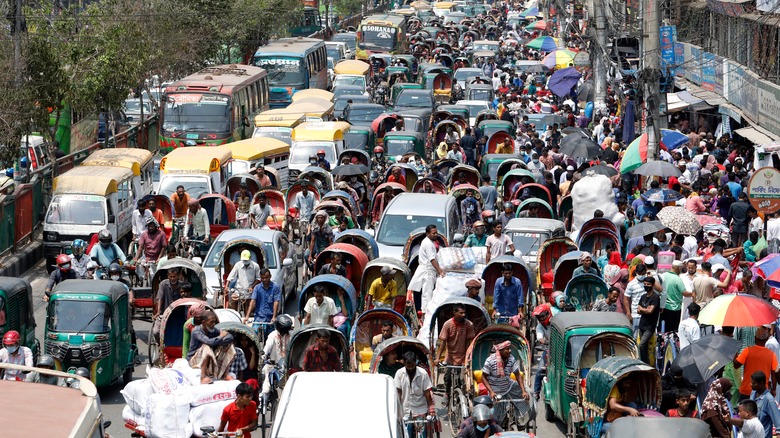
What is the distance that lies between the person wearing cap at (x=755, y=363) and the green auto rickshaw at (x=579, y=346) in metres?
1.31

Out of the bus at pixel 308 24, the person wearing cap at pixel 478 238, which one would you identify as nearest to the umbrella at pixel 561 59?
the bus at pixel 308 24

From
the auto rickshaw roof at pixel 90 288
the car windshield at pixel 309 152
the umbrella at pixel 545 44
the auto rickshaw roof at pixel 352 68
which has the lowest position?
the auto rickshaw roof at pixel 352 68

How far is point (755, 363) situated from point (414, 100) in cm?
3054

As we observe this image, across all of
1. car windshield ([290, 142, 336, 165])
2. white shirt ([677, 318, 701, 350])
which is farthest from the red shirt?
car windshield ([290, 142, 336, 165])

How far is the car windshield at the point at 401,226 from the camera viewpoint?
73.1ft

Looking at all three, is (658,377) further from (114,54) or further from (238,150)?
(114,54)

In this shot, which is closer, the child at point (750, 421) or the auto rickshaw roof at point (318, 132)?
the child at point (750, 421)

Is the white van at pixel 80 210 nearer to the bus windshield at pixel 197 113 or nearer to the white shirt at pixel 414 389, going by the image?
the bus windshield at pixel 197 113

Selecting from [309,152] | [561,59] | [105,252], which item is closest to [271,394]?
[105,252]

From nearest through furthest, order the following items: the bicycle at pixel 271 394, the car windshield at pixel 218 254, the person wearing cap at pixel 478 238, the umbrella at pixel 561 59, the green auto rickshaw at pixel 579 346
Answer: the bicycle at pixel 271 394 < the green auto rickshaw at pixel 579 346 < the car windshield at pixel 218 254 < the person wearing cap at pixel 478 238 < the umbrella at pixel 561 59

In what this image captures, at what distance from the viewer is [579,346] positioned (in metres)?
15.4

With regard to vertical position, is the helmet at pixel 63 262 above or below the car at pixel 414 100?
above

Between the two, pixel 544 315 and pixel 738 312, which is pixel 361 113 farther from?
pixel 738 312

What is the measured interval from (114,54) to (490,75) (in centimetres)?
2625
